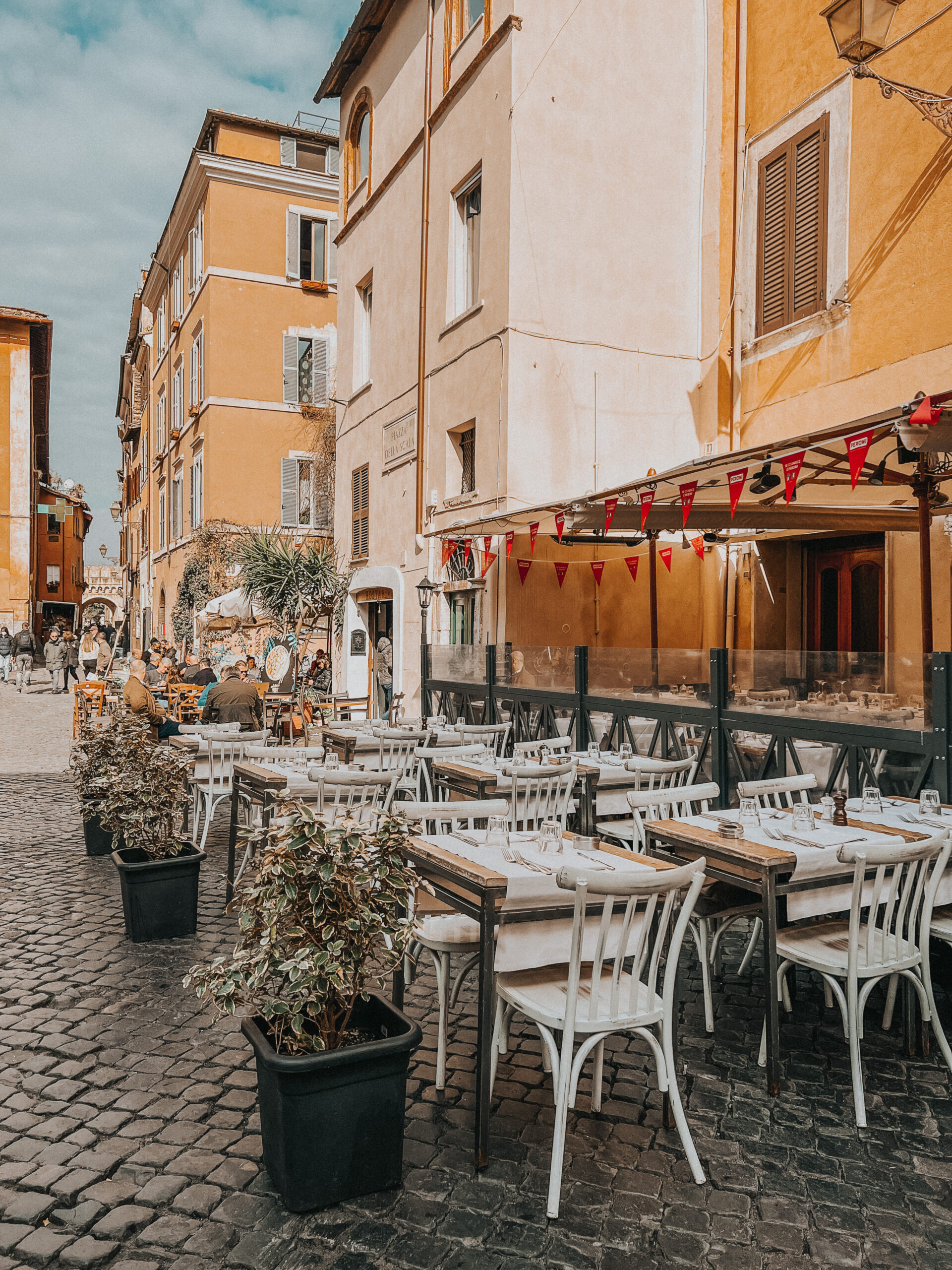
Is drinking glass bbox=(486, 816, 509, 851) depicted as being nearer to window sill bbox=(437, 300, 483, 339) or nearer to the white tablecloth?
the white tablecloth

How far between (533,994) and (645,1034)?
0.38m

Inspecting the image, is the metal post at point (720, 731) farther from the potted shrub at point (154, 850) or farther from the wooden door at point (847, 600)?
the wooden door at point (847, 600)

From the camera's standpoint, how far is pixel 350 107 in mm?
17328

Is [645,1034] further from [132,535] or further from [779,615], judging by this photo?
[132,535]

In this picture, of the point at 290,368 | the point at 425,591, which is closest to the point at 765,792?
the point at 425,591

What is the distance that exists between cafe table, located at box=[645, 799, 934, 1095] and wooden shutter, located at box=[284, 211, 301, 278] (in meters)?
21.8

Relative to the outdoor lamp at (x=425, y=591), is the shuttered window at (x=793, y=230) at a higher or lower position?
higher

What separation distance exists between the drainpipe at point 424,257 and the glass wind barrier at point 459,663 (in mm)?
2448

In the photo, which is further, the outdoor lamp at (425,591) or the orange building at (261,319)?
the orange building at (261,319)

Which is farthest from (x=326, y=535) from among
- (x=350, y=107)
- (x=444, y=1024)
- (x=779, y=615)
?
(x=444, y=1024)

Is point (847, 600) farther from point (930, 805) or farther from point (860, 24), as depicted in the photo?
point (930, 805)

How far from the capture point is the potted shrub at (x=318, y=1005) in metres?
2.75


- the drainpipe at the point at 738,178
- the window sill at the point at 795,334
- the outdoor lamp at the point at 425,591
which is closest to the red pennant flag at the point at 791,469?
the window sill at the point at 795,334

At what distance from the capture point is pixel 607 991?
3.23 meters
